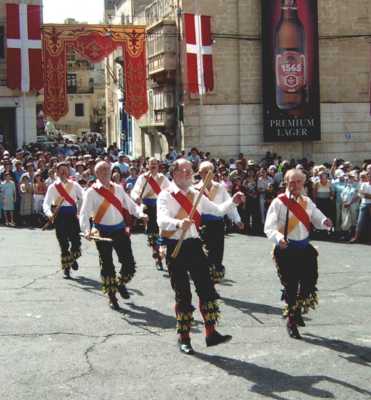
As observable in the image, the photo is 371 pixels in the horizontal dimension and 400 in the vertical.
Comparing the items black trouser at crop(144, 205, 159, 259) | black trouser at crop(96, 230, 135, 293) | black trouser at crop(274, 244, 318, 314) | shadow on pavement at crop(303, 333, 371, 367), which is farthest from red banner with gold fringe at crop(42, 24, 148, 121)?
shadow on pavement at crop(303, 333, 371, 367)

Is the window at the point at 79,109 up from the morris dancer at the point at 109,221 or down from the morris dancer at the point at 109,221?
up

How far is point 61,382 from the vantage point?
7094mm

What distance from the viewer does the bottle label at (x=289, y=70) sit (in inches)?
1136

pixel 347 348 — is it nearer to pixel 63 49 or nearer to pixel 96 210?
pixel 96 210

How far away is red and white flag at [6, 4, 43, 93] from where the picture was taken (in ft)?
80.6

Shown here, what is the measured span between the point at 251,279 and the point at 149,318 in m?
3.08

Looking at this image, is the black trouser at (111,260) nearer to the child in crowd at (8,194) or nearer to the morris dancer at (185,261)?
the morris dancer at (185,261)

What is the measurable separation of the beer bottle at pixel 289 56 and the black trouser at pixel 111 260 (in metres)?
19.5

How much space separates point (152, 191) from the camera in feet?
44.0

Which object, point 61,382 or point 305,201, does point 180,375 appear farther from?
point 305,201

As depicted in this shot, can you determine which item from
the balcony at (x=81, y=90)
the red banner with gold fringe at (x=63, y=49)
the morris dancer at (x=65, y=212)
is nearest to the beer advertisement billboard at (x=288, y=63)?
the red banner with gold fringe at (x=63, y=49)

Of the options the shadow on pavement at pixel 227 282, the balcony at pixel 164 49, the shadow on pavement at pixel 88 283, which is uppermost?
the balcony at pixel 164 49

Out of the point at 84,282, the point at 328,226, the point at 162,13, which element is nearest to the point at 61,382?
the point at 328,226

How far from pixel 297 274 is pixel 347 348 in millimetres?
1021
